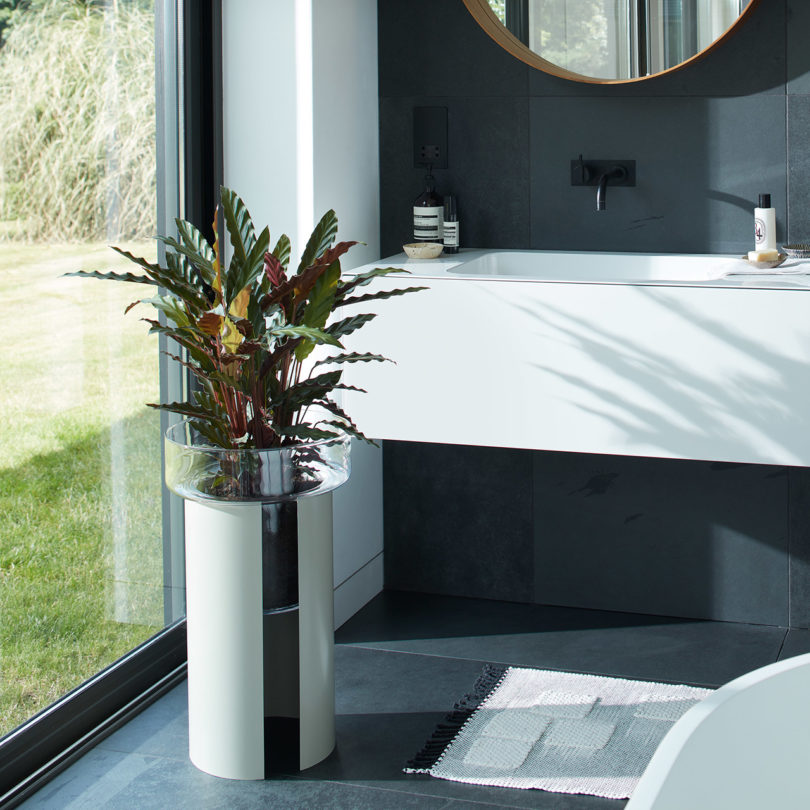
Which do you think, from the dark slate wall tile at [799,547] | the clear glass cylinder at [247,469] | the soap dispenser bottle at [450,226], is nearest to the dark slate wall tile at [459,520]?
the soap dispenser bottle at [450,226]

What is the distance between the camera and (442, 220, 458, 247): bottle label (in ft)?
11.2

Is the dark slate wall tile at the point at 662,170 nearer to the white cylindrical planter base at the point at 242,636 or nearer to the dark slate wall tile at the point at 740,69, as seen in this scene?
the dark slate wall tile at the point at 740,69

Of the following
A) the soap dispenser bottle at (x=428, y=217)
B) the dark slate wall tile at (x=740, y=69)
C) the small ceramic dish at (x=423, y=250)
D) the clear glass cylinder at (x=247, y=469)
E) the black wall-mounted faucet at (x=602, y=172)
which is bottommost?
the clear glass cylinder at (x=247, y=469)

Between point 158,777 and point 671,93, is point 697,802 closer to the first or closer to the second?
point 158,777

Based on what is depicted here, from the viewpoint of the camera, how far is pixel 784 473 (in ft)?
11.0

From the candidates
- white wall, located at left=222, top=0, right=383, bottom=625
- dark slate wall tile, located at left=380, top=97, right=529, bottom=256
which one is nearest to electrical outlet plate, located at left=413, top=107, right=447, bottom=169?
dark slate wall tile, located at left=380, top=97, right=529, bottom=256

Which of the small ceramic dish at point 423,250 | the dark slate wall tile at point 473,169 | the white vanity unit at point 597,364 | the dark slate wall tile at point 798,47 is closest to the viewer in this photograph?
the white vanity unit at point 597,364

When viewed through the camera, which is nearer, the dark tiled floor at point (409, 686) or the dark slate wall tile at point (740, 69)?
the dark tiled floor at point (409, 686)

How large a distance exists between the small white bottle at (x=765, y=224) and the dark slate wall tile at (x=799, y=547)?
61 cm

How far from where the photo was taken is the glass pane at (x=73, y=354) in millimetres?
2510

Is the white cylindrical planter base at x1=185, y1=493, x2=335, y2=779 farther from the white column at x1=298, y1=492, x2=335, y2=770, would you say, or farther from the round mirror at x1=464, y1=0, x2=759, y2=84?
the round mirror at x1=464, y1=0, x2=759, y2=84

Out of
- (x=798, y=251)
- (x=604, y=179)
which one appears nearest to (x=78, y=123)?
(x=604, y=179)

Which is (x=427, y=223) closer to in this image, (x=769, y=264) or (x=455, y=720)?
(x=769, y=264)

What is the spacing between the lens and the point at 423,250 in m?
3.32
